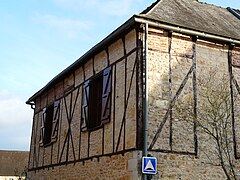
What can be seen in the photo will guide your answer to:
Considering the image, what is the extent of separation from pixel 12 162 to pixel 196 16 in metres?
21.5

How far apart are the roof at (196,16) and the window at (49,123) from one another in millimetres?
4939

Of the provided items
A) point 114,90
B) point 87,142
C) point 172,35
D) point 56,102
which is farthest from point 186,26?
point 56,102

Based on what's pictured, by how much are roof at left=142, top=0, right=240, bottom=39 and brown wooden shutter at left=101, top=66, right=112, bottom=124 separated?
A: 5.69ft

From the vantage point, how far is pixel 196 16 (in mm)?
10156

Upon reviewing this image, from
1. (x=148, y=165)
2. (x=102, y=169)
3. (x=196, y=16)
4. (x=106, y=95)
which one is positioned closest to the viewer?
(x=148, y=165)

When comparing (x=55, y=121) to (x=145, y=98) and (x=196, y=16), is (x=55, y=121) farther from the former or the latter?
(x=196, y=16)

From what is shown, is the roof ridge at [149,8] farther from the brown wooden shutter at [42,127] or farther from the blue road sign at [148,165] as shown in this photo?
the brown wooden shutter at [42,127]

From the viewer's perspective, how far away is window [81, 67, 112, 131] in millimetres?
9471

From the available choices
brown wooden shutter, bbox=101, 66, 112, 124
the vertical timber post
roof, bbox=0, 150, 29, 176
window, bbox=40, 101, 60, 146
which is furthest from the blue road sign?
roof, bbox=0, 150, 29, 176

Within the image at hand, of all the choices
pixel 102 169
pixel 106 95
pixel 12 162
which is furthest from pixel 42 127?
pixel 12 162

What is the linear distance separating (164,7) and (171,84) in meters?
2.30

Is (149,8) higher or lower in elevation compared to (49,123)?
higher

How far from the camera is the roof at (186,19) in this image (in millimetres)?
8828

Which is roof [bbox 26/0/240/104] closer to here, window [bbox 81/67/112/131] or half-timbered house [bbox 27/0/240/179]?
half-timbered house [bbox 27/0/240/179]
